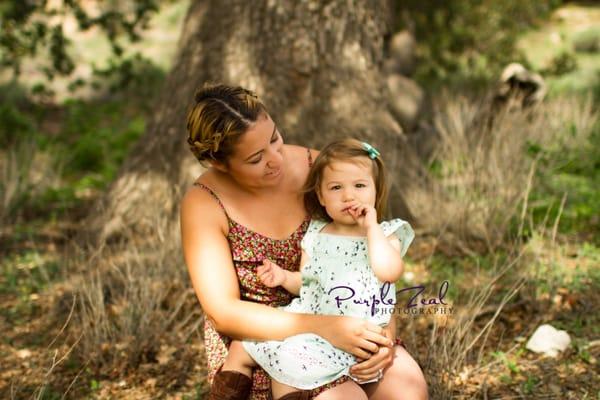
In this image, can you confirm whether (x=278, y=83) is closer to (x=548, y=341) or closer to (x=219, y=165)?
(x=219, y=165)

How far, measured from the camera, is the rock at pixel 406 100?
23.0 ft

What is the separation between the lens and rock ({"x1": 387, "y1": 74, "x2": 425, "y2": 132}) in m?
7.00

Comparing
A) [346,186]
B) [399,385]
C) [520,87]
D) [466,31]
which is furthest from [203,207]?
[466,31]

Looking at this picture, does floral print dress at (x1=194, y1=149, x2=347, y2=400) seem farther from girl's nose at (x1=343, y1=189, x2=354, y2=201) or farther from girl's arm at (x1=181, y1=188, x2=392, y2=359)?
girl's nose at (x1=343, y1=189, x2=354, y2=201)

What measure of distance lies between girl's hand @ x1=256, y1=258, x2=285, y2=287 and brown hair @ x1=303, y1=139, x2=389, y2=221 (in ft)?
0.88

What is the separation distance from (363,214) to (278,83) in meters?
1.98

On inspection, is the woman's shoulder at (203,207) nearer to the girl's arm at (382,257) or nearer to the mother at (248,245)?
the mother at (248,245)

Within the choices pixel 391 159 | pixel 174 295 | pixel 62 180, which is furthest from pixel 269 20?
pixel 62 180

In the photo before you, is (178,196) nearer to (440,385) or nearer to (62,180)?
(440,385)

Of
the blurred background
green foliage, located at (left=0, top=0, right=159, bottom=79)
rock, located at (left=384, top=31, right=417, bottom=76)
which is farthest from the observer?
rock, located at (left=384, top=31, right=417, bottom=76)

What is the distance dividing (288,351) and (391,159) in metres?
2.25

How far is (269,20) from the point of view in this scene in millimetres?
4129

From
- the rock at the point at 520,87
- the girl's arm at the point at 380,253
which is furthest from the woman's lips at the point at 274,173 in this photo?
the rock at the point at 520,87

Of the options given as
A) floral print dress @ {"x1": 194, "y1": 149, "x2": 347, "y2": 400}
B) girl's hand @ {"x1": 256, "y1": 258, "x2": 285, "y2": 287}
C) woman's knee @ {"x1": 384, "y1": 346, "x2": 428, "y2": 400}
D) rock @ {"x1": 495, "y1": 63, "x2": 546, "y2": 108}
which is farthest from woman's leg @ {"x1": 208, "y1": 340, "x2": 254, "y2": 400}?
rock @ {"x1": 495, "y1": 63, "x2": 546, "y2": 108}
